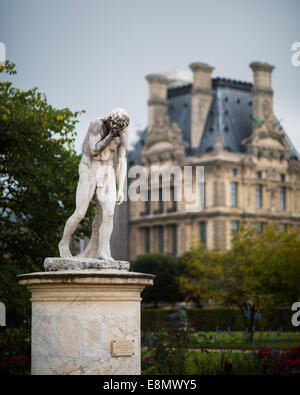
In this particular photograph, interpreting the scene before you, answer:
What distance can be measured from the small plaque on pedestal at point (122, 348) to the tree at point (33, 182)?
363 inches

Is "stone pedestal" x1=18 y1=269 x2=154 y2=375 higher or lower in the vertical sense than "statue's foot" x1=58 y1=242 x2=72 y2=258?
lower

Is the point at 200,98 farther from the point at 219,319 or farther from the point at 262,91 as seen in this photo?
the point at 219,319

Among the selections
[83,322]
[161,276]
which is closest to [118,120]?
[83,322]

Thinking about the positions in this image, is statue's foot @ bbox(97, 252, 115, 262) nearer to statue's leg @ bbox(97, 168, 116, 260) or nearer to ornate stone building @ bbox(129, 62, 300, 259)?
statue's leg @ bbox(97, 168, 116, 260)

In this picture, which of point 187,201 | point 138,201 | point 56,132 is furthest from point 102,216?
point 138,201

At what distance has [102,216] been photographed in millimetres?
12906

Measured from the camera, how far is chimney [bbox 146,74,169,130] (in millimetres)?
87500

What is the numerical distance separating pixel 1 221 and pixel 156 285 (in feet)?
154

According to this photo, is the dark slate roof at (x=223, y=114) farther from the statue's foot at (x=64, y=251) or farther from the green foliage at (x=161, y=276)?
the statue's foot at (x=64, y=251)

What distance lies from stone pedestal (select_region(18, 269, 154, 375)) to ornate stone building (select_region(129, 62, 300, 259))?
6687cm

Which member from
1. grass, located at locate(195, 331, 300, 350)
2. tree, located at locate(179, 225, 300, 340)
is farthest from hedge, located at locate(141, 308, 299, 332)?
grass, located at locate(195, 331, 300, 350)

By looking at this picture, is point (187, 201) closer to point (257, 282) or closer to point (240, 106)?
point (240, 106)

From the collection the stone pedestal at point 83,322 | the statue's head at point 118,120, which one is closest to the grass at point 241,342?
the stone pedestal at point 83,322

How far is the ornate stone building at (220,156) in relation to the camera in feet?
265
